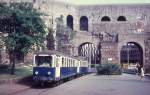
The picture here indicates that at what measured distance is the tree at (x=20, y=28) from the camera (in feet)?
81.3

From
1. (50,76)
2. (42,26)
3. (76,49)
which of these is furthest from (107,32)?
(50,76)

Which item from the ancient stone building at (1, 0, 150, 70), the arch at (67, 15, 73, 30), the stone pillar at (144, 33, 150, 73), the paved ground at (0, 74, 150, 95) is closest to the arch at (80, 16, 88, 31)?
the ancient stone building at (1, 0, 150, 70)

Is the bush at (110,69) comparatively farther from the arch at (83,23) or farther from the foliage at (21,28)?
the arch at (83,23)

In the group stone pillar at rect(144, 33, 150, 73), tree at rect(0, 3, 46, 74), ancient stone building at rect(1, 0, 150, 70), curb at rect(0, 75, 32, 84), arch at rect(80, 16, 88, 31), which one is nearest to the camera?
curb at rect(0, 75, 32, 84)

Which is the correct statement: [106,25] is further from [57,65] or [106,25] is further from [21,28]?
[57,65]

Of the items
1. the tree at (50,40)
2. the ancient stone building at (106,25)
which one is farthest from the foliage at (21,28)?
the ancient stone building at (106,25)

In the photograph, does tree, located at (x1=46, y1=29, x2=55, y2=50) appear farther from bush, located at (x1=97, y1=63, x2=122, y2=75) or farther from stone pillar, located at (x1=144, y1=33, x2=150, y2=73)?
stone pillar, located at (x1=144, y1=33, x2=150, y2=73)

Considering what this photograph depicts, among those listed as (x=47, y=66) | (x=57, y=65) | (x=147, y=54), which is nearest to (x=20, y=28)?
(x=57, y=65)

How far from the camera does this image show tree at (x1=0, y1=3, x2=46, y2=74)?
81.3ft

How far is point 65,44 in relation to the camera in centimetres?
4856

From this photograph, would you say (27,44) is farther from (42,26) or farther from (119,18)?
(119,18)

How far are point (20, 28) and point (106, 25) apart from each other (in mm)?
27251

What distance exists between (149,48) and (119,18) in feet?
35.0

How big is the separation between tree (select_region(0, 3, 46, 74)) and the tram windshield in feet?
11.5
